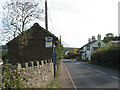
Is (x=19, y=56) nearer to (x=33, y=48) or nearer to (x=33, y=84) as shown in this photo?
(x=33, y=48)

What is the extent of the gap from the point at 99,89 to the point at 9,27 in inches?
437

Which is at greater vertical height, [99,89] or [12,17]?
[12,17]

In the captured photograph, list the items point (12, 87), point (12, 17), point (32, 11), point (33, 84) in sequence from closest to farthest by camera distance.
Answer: point (12, 87)
point (33, 84)
point (12, 17)
point (32, 11)

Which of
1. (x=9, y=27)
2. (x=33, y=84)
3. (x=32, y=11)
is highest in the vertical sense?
(x=32, y=11)

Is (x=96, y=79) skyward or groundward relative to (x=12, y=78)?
groundward

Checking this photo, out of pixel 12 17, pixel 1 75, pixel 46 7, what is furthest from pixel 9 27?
pixel 1 75

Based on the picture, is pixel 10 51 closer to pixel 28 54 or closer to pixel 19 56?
pixel 28 54

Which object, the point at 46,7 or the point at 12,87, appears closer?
the point at 12,87

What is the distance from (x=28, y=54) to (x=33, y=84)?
21.2 meters

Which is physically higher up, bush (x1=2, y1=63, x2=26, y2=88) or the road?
bush (x1=2, y1=63, x2=26, y2=88)

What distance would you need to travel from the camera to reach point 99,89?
9.14m

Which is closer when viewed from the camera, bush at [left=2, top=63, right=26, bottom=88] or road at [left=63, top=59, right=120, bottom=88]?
bush at [left=2, top=63, right=26, bottom=88]

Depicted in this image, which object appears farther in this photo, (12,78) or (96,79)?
(96,79)

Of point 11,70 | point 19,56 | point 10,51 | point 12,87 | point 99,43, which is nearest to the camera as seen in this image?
point 12,87
